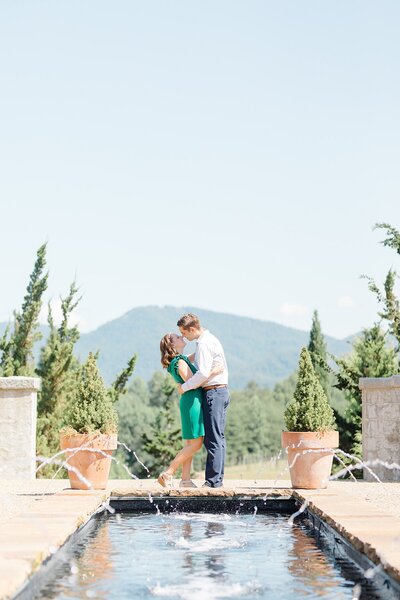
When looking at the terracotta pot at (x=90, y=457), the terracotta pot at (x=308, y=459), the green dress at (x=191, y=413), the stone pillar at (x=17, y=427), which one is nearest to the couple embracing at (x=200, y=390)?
the green dress at (x=191, y=413)

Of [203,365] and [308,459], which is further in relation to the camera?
[308,459]

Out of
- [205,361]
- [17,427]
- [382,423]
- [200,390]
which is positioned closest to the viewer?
[205,361]

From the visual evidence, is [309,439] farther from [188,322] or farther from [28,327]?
[28,327]

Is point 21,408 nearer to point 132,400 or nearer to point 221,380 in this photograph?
point 221,380

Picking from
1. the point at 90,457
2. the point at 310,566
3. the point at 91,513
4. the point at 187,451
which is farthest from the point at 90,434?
the point at 310,566

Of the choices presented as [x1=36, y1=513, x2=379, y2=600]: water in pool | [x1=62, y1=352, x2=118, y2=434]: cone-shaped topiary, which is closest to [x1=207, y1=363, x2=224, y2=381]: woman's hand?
[x1=62, y1=352, x2=118, y2=434]: cone-shaped topiary

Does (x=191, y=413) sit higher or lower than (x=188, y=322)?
lower

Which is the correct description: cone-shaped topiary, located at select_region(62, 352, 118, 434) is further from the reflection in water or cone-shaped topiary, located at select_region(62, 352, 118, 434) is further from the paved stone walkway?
the reflection in water

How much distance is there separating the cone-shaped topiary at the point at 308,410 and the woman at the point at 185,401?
3.57 ft

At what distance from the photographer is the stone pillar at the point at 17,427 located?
1191 centimetres

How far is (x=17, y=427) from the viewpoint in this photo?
1198cm

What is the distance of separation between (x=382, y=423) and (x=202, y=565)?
23.2ft

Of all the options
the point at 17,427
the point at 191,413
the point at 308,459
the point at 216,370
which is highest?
the point at 216,370

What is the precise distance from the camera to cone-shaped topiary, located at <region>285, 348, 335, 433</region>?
9562 mm
